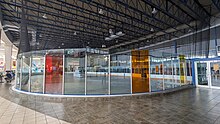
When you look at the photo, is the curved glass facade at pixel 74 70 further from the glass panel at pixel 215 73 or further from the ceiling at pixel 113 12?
the glass panel at pixel 215 73

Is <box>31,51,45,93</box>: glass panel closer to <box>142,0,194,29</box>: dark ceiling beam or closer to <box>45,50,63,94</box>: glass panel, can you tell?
<box>45,50,63,94</box>: glass panel

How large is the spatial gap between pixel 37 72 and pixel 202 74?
10.6m

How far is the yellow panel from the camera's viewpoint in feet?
20.0

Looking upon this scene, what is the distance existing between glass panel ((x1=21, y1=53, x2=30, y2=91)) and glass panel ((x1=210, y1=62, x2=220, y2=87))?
11176 millimetres

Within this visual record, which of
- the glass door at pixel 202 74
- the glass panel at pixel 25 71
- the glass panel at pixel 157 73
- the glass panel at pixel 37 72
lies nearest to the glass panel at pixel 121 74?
the glass panel at pixel 157 73

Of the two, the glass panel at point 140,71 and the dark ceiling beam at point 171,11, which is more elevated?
the dark ceiling beam at point 171,11

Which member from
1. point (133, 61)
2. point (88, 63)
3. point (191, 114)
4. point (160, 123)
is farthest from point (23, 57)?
point (191, 114)

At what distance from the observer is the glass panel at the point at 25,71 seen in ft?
21.4

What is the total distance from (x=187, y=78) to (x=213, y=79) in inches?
59.2

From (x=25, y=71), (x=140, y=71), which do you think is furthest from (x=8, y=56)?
(x=140, y=71)

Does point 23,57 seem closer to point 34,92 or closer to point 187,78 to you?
point 34,92

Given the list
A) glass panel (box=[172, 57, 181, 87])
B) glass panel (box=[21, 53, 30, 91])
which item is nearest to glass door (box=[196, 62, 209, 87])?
glass panel (box=[172, 57, 181, 87])

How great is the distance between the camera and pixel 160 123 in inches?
123

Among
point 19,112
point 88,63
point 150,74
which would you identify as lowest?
point 19,112
